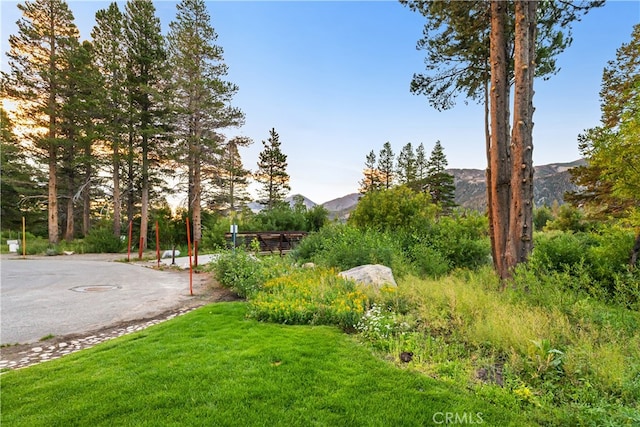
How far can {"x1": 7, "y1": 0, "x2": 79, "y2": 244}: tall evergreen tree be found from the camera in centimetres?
1541

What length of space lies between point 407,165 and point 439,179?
15.0 feet

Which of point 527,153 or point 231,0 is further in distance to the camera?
point 231,0

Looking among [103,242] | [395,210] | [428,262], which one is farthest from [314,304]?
[103,242]

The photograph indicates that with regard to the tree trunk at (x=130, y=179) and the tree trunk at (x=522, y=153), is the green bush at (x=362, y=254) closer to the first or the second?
the tree trunk at (x=522, y=153)

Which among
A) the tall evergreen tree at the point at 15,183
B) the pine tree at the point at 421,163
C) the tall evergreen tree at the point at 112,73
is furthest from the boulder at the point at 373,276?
the pine tree at the point at 421,163

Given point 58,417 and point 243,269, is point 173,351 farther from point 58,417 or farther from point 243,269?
point 243,269

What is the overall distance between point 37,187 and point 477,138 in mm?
27503

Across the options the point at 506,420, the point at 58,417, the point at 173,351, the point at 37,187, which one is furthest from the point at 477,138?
the point at 37,187

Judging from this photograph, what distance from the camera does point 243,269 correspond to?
6672mm

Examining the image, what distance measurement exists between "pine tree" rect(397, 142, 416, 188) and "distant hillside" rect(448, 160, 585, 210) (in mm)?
29074

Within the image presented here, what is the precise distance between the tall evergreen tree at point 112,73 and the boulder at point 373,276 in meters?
16.2

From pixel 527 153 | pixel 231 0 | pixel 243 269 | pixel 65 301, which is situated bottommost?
pixel 65 301

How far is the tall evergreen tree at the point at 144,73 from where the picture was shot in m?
16.0

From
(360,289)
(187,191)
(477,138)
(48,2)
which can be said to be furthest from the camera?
(187,191)
